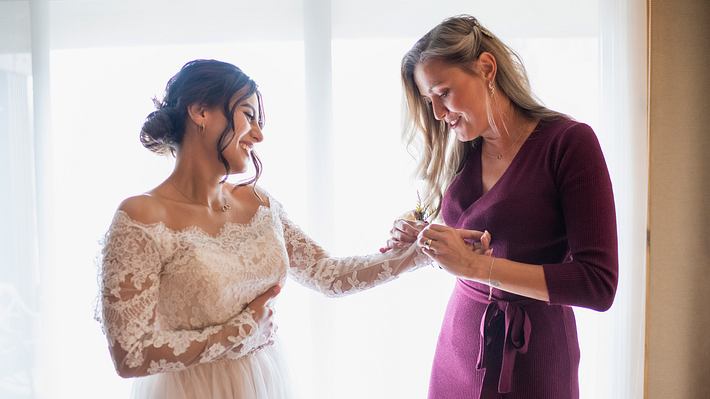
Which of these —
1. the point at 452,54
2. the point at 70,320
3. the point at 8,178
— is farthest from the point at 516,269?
the point at 8,178

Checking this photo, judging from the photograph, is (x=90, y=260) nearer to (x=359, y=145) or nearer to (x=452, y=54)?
(x=359, y=145)

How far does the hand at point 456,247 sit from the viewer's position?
51.3 inches

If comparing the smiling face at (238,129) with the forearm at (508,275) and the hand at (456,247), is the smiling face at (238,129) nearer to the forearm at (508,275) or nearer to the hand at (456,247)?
the hand at (456,247)

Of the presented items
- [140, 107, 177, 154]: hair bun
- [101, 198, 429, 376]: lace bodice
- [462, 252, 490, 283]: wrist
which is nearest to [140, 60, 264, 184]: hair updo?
[140, 107, 177, 154]: hair bun

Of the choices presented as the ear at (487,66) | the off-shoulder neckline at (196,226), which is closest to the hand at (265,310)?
the off-shoulder neckline at (196,226)

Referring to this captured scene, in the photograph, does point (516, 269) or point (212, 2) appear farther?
point (212, 2)

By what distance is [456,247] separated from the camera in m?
1.31

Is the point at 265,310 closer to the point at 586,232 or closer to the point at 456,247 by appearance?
the point at 456,247

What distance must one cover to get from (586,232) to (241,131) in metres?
0.94

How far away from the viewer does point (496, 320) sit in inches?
53.7

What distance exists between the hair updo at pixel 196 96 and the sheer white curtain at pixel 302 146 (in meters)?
0.87

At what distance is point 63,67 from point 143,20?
0.47m

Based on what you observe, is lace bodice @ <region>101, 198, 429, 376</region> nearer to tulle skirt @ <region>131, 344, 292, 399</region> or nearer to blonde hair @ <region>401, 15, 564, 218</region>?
tulle skirt @ <region>131, 344, 292, 399</region>

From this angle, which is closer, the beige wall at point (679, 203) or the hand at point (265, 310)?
the hand at point (265, 310)
